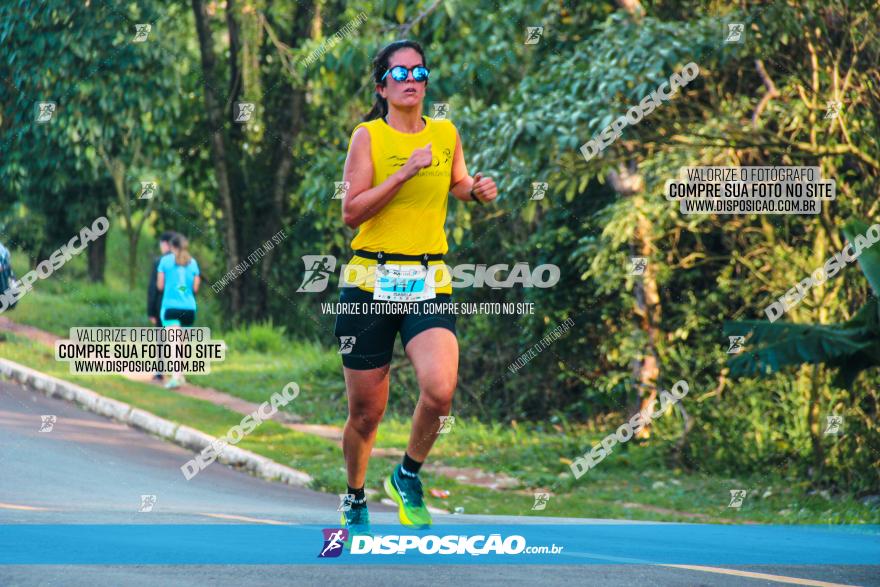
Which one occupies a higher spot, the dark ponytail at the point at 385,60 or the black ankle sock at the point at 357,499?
the dark ponytail at the point at 385,60

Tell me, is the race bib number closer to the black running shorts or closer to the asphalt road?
the black running shorts

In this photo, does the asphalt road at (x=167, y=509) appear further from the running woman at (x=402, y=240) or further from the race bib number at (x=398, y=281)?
the race bib number at (x=398, y=281)

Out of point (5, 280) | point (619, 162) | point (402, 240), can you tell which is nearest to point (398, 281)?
point (402, 240)

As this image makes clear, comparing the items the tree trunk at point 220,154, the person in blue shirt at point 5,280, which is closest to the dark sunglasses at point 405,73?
the person in blue shirt at point 5,280

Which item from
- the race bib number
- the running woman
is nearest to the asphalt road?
the running woman

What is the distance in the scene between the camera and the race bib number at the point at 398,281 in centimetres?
558

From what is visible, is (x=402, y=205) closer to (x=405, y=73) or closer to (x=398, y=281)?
(x=398, y=281)

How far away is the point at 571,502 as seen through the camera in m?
10.7

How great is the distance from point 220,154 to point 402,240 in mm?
14805

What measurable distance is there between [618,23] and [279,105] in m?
9.56

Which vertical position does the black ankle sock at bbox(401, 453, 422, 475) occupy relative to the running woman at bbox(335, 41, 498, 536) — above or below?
below

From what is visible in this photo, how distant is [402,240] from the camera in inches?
219

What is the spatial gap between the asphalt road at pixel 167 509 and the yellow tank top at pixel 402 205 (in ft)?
4.40

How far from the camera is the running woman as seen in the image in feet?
18.2
